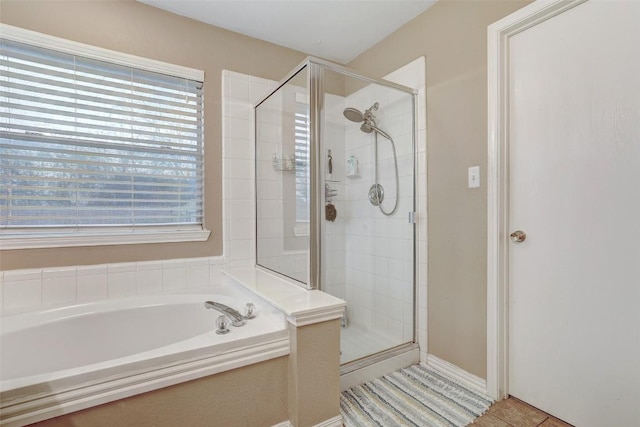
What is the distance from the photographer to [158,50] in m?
2.01

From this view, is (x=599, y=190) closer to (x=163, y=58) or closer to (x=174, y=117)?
(x=174, y=117)

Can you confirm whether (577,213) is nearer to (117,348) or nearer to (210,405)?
(210,405)

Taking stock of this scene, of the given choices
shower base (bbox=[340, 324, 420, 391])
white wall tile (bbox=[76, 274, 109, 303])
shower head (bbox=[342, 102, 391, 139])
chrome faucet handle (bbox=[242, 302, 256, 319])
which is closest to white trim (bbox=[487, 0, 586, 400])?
shower base (bbox=[340, 324, 420, 391])

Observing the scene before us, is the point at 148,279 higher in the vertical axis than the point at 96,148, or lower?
lower

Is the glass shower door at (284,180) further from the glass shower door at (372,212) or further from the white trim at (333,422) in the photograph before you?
the white trim at (333,422)

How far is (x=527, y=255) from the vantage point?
1530mm

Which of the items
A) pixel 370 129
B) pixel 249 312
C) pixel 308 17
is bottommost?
pixel 249 312

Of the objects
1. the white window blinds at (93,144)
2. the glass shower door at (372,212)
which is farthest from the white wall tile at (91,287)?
the glass shower door at (372,212)

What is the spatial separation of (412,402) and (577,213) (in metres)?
1.21

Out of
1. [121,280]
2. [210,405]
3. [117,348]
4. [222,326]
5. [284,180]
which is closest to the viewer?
[210,405]

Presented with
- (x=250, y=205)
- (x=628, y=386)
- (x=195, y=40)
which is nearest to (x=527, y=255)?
(x=628, y=386)

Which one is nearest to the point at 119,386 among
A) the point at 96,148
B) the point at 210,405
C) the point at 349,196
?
the point at 210,405

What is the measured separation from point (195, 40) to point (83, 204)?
131cm

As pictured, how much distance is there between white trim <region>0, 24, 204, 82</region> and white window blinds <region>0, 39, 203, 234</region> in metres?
0.03
